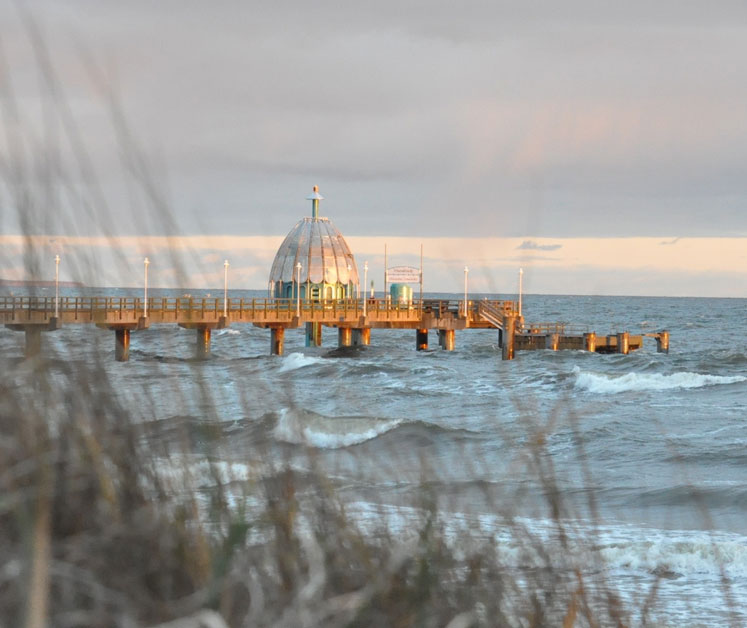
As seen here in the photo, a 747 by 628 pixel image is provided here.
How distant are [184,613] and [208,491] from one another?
0.50 metres

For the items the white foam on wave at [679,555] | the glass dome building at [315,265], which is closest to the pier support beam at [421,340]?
the glass dome building at [315,265]

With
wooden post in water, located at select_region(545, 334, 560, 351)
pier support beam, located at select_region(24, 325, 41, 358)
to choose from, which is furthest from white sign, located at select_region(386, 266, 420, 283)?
pier support beam, located at select_region(24, 325, 41, 358)

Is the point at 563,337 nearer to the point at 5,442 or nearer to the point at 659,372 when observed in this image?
the point at 659,372

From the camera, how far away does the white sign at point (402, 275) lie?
1789 inches

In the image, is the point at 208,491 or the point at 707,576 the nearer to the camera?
the point at 208,491

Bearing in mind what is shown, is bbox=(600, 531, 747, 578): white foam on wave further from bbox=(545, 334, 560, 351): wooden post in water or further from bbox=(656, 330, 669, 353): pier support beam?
bbox=(656, 330, 669, 353): pier support beam

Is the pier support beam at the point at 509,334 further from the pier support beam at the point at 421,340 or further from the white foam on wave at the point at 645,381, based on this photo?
the pier support beam at the point at 421,340

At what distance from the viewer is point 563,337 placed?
4700 cm

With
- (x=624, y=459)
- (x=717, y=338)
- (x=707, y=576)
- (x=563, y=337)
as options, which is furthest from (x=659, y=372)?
(x=717, y=338)

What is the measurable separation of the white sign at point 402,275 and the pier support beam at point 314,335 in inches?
305

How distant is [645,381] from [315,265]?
73.0 ft

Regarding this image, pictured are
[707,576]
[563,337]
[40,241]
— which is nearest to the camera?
[40,241]

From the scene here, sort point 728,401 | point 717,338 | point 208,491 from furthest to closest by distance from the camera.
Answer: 1. point 717,338
2. point 728,401
3. point 208,491

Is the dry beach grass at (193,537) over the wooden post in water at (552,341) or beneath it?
over
